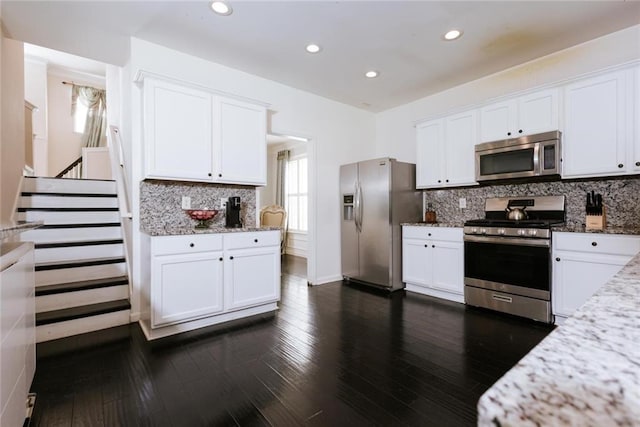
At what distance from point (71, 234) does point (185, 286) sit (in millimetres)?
1822

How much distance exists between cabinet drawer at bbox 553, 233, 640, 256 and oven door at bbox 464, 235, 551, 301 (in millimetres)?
113

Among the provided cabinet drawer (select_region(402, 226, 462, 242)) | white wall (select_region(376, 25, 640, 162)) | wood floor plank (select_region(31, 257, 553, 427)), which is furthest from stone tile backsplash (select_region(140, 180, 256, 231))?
white wall (select_region(376, 25, 640, 162))

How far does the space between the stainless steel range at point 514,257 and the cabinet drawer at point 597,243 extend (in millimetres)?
102

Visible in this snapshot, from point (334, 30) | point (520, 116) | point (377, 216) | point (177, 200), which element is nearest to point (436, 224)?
point (377, 216)

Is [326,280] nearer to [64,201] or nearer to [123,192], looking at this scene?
[123,192]

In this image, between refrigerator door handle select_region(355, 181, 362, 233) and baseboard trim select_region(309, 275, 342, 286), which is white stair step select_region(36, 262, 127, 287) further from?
refrigerator door handle select_region(355, 181, 362, 233)

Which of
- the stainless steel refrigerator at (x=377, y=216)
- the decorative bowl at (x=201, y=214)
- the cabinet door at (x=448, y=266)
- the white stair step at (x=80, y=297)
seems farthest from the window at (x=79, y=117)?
the cabinet door at (x=448, y=266)

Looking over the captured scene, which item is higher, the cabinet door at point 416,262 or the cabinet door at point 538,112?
the cabinet door at point 538,112

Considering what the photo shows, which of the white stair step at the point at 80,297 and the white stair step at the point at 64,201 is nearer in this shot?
the white stair step at the point at 80,297

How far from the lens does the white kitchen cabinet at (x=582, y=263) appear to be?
7.87ft

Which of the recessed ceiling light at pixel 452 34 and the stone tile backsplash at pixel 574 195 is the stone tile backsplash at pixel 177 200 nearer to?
the recessed ceiling light at pixel 452 34

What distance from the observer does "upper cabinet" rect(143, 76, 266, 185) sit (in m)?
2.74

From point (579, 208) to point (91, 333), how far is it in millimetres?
4852

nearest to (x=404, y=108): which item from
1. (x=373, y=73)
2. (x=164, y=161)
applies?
(x=373, y=73)
